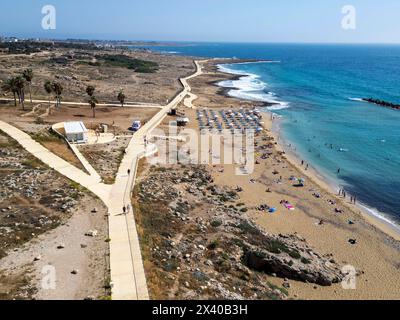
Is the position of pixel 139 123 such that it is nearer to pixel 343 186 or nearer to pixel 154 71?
pixel 343 186

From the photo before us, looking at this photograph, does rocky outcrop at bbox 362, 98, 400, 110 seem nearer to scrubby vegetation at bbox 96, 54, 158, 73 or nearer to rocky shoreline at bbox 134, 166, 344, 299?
rocky shoreline at bbox 134, 166, 344, 299

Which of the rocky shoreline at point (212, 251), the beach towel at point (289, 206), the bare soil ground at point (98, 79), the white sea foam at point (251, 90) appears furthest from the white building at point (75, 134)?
the white sea foam at point (251, 90)

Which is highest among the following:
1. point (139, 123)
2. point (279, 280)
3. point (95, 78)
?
point (95, 78)

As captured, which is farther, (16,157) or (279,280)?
(16,157)

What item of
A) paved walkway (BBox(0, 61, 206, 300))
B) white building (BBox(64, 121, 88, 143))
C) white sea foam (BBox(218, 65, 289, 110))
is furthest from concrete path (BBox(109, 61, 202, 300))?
white sea foam (BBox(218, 65, 289, 110))

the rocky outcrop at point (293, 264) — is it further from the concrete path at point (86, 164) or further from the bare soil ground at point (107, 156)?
the concrete path at point (86, 164)
